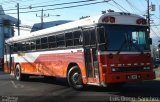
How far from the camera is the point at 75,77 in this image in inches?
659

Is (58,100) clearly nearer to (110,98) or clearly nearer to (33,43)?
(110,98)

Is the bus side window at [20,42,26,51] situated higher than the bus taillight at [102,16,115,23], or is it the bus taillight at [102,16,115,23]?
the bus taillight at [102,16,115,23]

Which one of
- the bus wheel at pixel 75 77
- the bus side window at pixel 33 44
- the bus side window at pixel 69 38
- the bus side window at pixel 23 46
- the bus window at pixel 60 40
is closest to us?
the bus wheel at pixel 75 77

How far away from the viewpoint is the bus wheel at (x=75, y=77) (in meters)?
16.5

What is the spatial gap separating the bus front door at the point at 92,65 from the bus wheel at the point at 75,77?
903 mm

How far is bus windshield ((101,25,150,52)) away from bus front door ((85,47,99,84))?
76cm

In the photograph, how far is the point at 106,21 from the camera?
49.1ft

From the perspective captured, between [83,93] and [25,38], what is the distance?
8510mm

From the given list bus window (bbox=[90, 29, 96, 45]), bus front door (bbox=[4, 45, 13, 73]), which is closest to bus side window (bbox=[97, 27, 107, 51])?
bus window (bbox=[90, 29, 96, 45])

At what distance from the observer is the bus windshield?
14.9 metres

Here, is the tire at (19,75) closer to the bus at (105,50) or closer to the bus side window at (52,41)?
the bus side window at (52,41)

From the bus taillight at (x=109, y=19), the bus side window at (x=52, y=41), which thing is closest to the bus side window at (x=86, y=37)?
the bus taillight at (x=109, y=19)

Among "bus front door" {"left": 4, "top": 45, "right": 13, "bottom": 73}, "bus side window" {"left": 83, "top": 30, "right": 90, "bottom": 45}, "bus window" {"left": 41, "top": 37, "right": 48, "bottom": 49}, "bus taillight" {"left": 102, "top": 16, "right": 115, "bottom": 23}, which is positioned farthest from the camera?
"bus front door" {"left": 4, "top": 45, "right": 13, "bottom": 73}

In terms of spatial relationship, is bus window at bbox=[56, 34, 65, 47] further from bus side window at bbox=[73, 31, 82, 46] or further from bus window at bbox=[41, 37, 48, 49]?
bus window at bbox=[41, 37, 48, 49]
